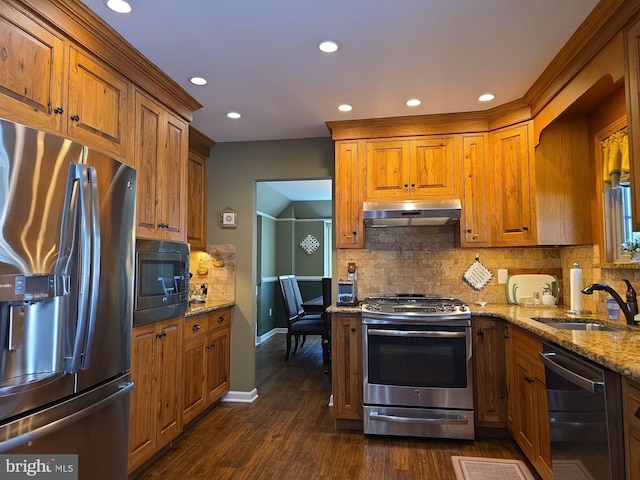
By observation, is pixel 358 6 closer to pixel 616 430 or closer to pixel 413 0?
pixel 413 0

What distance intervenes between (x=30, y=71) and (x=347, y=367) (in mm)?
2621

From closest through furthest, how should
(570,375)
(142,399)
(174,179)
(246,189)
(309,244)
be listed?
(570,375) → (142,399) → (174,179) → (246,189) → (309,244)

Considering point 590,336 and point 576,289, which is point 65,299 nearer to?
point 590,336

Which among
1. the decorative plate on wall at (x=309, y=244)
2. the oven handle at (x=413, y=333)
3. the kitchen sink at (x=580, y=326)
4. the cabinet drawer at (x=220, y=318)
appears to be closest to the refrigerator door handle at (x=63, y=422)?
the cabinet drawer at (x=220, y=318)

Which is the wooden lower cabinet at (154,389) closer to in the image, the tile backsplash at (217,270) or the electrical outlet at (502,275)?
the tile backsplash at (217,270)

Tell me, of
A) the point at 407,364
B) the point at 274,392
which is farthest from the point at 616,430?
the point at 274,392

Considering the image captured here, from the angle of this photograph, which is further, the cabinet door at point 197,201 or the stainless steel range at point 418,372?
the cabinet door at point 197,201

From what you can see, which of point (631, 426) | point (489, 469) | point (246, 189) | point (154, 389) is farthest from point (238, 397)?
point (631, 426)

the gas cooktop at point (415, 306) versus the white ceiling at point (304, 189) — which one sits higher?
the white ceiling at point (304, 189)

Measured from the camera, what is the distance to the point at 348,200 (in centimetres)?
340

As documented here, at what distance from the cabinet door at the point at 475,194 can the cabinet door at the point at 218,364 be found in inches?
87.4

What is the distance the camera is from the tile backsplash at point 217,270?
381 centimetres

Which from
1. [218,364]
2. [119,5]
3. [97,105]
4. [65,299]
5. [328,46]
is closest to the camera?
[65,299]

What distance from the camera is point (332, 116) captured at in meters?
3.26
